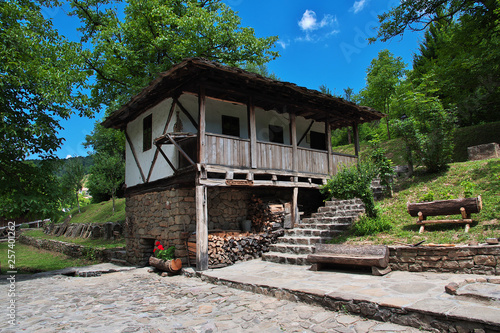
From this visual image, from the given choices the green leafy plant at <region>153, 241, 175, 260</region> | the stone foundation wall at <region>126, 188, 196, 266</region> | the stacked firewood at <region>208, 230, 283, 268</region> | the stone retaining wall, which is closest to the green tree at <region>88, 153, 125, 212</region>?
the stone retaining wall

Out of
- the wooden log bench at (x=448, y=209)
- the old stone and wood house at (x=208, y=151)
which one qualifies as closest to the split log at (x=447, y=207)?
the wooden log bench at (x=448, y=209)

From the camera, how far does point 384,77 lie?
21.5 meters

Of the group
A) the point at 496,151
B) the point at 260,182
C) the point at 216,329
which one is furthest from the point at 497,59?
the point at 216,329

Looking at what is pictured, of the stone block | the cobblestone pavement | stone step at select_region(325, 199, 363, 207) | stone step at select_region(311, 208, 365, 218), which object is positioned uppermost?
stone step at select_region(325, 199, 363, 207)

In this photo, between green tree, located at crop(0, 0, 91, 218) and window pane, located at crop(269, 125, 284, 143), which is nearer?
green tree, located at crop(0, 0, 91, 218)

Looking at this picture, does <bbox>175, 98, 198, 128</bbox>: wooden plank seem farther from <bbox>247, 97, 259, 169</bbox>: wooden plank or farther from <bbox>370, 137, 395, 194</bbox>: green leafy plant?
<bbox>370, 137, 395, 194</bbox>: green leafy plant

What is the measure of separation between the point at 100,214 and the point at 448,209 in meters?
20.7

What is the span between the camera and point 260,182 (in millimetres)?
9312

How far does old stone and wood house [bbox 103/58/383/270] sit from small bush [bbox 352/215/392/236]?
248 centimetres

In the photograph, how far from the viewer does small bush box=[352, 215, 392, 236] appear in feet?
26.1

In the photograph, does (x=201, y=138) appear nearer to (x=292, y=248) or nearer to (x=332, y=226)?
(x=292, y=248)

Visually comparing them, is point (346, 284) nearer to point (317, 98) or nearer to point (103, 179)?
point (317, 98)

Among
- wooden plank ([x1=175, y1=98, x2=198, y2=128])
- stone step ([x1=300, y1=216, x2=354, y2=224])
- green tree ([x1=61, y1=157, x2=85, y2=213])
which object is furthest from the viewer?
green tree ([x1=61, y1=157, x2=85, y2=213])

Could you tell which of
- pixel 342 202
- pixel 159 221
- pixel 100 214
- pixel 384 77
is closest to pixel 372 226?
pixel 342 202
